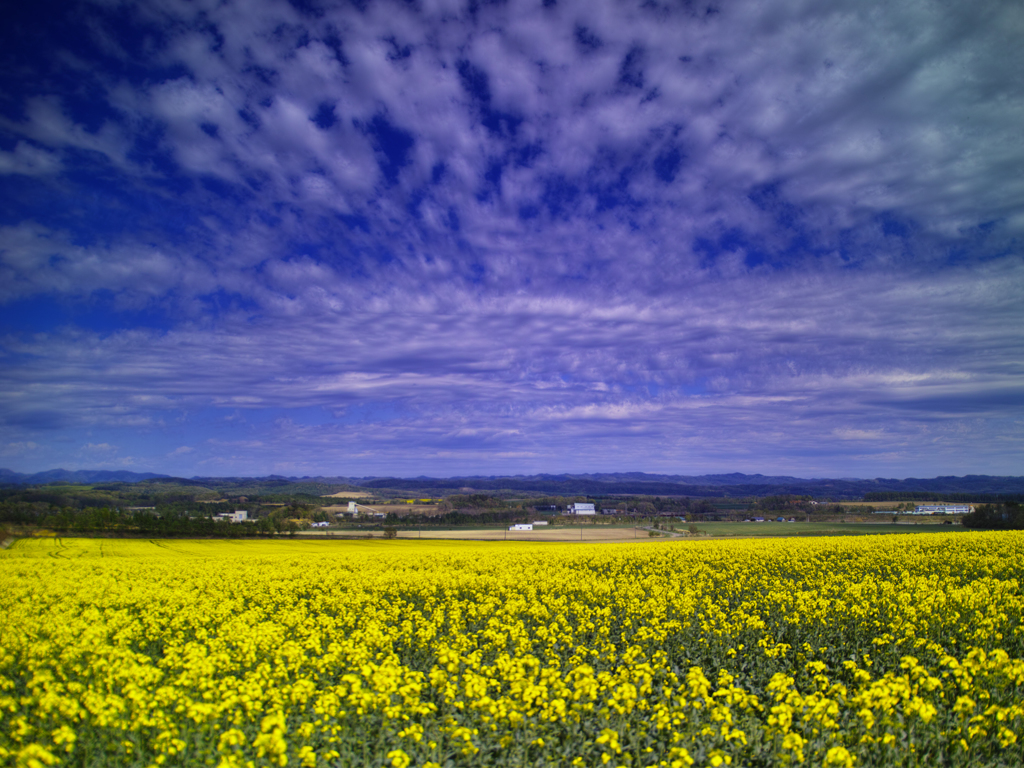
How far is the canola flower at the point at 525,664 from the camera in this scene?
6602 mm

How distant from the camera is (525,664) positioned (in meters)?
8.43

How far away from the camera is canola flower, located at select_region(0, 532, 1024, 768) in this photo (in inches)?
260

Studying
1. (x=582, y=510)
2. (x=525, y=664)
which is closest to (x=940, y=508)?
(x=582, y=510)

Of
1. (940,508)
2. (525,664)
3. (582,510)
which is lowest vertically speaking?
(582,510)

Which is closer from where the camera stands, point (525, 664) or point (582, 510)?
point (525, 664)

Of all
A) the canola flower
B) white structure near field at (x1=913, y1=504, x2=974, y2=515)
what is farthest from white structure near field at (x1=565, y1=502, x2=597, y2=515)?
the canola flower

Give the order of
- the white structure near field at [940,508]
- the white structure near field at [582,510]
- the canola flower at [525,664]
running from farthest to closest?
1. the white structure near field at [582,510]
2. the white structure near field at [940,508]
3. the canola flower at [525,664]

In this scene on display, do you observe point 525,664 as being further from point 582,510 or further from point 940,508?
point 940,508

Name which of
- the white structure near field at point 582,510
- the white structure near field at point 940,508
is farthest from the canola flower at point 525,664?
the white structure near field at point 582,510

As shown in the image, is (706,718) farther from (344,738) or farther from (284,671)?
(284,671)

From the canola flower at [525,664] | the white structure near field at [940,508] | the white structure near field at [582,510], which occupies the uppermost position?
the canola flower at [525,664]

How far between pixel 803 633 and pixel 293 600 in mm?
14457

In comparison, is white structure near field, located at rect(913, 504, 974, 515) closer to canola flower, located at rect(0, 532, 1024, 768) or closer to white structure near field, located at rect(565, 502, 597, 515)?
white structure near field, located at rect(565, 502, 597, 515)

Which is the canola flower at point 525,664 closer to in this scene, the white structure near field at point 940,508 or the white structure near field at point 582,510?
the white structure near field at point 940,508
